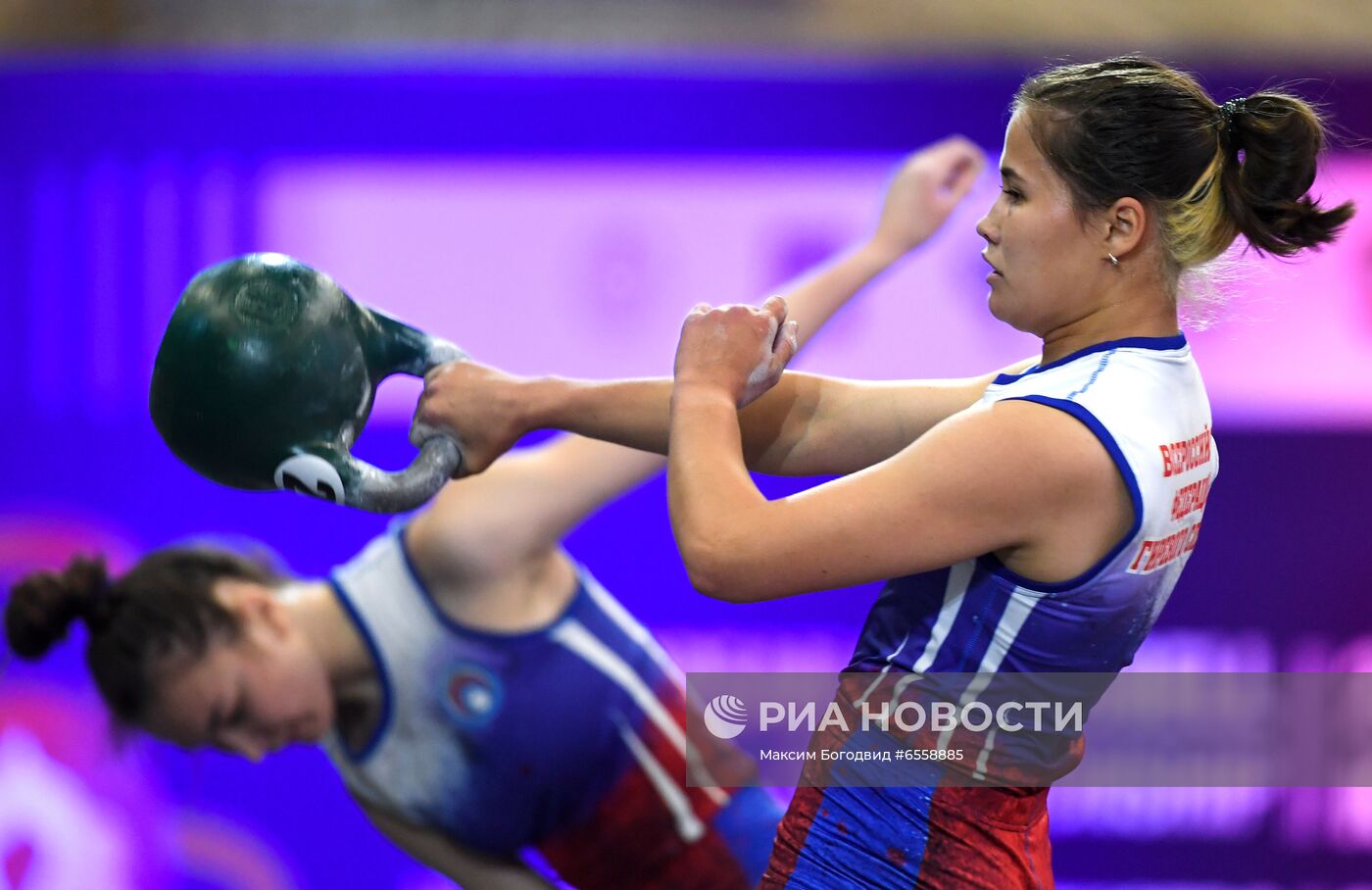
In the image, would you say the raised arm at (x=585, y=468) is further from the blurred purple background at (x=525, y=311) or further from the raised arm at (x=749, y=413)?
the blurred purple background at (x=525, y=311)

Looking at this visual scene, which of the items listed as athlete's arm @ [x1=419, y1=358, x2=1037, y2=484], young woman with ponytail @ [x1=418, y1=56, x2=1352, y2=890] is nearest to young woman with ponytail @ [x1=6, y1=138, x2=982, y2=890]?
athlete's arm @ [x1=419, y1=358, x2=1037, y2=484]

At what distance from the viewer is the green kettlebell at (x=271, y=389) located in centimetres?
137

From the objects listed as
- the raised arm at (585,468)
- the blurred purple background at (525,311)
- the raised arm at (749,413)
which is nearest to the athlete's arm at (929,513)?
the raised arm at (749,413)

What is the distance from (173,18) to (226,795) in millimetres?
1827

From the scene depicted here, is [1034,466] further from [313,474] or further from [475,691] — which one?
[475,691]

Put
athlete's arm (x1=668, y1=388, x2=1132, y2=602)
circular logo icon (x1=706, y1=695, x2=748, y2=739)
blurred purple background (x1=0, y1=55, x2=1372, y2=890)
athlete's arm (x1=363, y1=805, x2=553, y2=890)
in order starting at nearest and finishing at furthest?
athlete's arm (x1=668, y1=388, x2=1132, y2=602)
circular logo icon (x1=706, y1=695, x2=748, y2=739)
athlete's arm (x1=363, y1=805, x2=553, y2=890)
blurred purple background (x1=0, y1=55, x2=1372, y2=890)

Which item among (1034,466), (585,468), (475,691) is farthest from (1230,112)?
(475,691)

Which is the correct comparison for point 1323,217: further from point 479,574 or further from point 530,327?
point 530,327

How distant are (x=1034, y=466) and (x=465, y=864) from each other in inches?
56.5

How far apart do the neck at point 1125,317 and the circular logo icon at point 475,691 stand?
127cm

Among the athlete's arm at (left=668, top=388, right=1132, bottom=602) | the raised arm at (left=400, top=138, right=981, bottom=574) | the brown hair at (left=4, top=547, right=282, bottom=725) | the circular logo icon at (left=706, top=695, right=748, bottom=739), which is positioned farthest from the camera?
the brown hair at (left=4, top=547, right=282, bottom=725)

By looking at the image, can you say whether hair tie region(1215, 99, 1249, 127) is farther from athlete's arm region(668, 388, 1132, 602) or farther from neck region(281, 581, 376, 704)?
neck region(281, 581, 376, 704)

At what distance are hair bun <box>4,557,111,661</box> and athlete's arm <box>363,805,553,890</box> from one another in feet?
1.94

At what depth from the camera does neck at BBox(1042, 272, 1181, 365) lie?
126 centimetres
